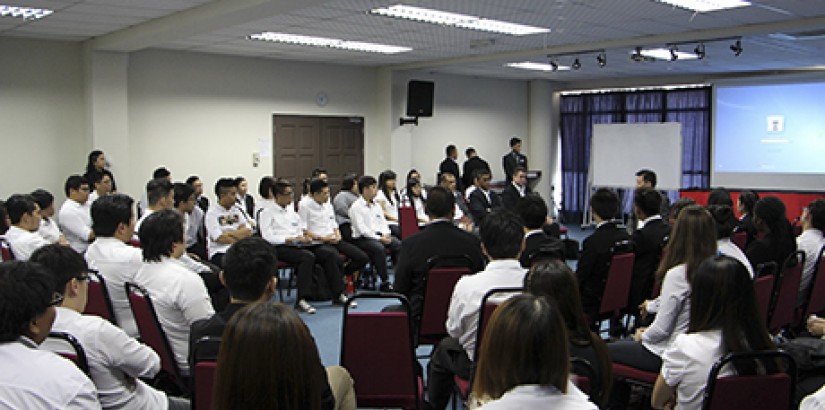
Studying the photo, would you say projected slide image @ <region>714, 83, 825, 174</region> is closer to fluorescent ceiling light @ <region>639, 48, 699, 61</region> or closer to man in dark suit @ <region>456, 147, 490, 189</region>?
fluorescent ceiling light @ <region>639, 48, 699, 61</region>

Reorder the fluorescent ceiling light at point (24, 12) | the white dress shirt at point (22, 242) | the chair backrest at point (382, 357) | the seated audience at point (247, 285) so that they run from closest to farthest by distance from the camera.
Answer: the seated audience at point (247, 285), the chair backrest at point (382, 357), the white dress shirt at point (22, 242), the fluorescent ceiling light at point (24, 12)

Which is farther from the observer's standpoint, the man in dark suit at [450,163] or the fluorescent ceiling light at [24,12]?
the man in dark suit at [450,163]

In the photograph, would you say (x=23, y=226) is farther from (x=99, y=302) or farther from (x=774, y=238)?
(x=774, y=238)

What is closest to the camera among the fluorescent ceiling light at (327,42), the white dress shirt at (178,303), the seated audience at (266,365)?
the seated audience at (266,365)

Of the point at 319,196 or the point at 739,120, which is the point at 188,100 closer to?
the point at 319,196

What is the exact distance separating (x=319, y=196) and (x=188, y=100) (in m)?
3.77

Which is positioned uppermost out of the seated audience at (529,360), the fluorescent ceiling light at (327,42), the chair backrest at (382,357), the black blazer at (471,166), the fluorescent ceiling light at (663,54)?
the fluorescent ceiling light at (663,54)

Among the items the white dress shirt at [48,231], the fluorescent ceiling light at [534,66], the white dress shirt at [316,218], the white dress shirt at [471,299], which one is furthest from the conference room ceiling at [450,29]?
the white dress shirt at [471,299]

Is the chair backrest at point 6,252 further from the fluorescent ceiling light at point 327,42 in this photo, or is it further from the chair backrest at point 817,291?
the chair backrest at point 817,291

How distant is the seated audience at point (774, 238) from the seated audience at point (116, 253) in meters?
3.75

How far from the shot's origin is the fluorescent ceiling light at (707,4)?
6493mm

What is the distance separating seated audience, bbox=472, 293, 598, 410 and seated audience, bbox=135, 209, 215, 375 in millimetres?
1845

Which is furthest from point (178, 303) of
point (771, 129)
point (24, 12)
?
point (771, 129)

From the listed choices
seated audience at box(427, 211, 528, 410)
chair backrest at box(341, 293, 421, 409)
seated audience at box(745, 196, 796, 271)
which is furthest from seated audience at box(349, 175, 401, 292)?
chair backrest at box(341, 293, 421, 409)
